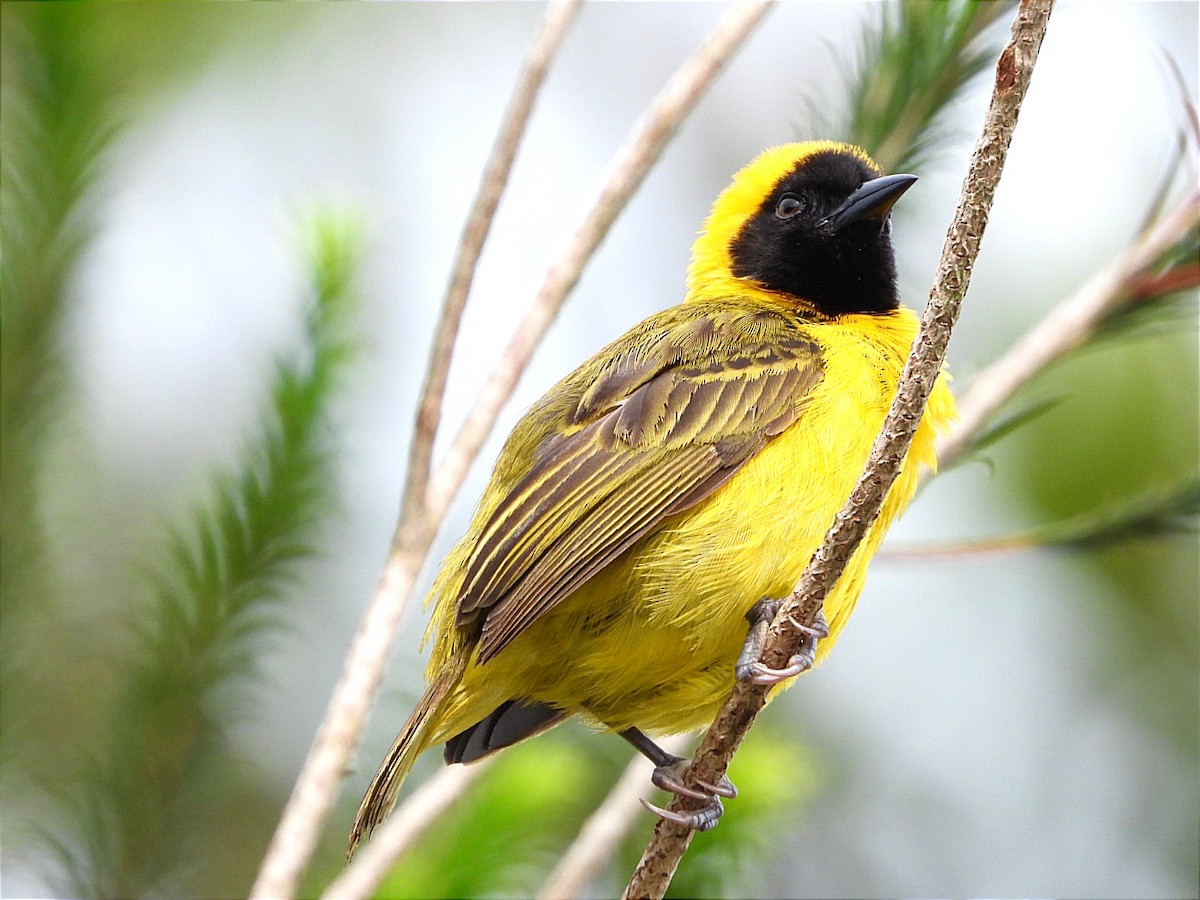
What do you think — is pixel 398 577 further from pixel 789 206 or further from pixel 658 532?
pixel 789 206

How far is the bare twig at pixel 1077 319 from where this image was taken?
310 centimetres

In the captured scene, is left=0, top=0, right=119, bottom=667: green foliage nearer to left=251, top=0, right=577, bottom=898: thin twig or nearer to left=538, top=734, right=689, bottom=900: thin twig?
left=251, top=0, right=577, bottom=898: thin twig

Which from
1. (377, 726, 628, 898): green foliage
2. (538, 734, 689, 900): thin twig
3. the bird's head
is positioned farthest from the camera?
the bird's head

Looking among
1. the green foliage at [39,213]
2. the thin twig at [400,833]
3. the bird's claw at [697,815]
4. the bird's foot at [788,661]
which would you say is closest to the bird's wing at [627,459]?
the thin twig at [400,833]

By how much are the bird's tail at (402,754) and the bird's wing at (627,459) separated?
5.6 inches

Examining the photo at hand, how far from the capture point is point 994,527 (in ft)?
17.4

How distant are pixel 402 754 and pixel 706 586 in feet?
2.52

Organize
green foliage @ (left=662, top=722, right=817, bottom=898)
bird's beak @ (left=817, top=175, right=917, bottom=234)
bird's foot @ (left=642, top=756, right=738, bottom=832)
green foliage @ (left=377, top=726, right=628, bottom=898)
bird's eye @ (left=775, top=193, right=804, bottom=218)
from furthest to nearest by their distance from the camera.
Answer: bird's eye @ (left=775, top=193, right=804, bottom=218), bird's beak @ (left=817, top=175, right=917, bottom=234), green foliage @ (left=662, top=722, right=817, bottom=898), bird's foot @ (left=642, top=756, right=738, bottom=832), green foliage @ (left=377, top=726, right=628, bottom=898)

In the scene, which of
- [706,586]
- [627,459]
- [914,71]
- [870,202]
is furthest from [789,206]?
[706,586]

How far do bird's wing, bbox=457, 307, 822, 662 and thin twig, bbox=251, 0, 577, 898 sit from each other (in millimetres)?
342

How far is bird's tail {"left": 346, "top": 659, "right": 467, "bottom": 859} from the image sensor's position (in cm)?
273

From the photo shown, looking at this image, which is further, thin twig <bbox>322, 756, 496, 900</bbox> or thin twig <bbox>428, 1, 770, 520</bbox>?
thin twig <bbox>428, 1, 770, 520</bbox>

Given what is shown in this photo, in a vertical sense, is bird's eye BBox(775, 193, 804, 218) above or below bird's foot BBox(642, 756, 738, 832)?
above

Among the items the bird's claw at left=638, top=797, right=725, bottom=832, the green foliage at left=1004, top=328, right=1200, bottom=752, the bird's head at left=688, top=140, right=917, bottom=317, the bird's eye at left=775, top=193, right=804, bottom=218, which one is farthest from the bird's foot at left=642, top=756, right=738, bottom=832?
the green foliage at left=1004, top=328, right=1200, bottom=752
